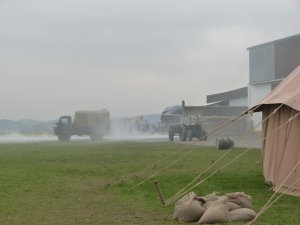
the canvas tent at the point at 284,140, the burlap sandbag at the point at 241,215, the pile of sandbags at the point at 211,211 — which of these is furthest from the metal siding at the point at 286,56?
the burlap sandbag at the point at 241,215

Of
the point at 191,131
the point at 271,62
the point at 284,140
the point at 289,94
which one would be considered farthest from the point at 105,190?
the point at 271,62

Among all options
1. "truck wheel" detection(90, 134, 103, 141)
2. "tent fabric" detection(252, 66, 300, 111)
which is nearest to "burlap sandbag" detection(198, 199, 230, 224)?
"tent fabric" detection(252, 66, 300, 111)

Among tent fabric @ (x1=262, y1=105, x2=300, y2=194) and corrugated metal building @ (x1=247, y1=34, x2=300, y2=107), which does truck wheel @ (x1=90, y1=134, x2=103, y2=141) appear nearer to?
corrugated metal building @ (x1=247, y1=34, x2=300, y2=107)

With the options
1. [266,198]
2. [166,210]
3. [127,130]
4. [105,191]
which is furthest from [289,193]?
[127,130]

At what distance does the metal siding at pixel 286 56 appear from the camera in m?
44.8

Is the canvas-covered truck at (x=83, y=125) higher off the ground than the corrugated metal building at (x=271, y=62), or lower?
lower

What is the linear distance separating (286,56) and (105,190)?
109 feet

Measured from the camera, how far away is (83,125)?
51.6 metres

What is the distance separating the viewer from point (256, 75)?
159 ft

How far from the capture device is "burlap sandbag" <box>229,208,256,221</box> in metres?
9.76

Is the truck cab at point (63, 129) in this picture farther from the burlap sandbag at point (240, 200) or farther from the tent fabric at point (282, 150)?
the burlap sandbag at point (240, 200)

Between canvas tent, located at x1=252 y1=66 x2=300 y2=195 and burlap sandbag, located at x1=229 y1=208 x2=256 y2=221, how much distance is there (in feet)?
8.84

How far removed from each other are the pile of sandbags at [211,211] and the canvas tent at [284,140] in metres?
2.68

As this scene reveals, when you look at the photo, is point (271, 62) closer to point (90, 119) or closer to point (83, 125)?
point (90, 119)
